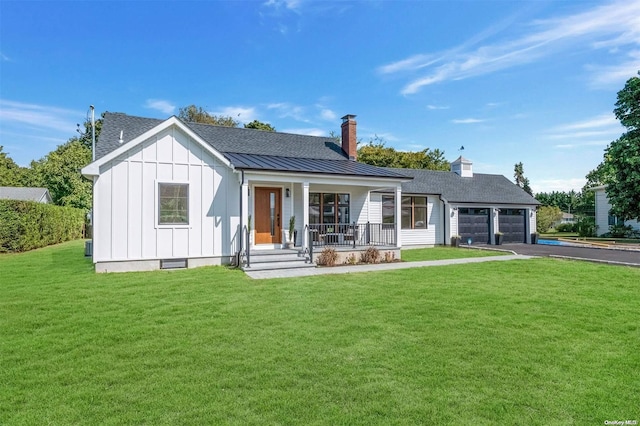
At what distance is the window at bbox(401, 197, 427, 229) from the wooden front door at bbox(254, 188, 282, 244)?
8.27 meters

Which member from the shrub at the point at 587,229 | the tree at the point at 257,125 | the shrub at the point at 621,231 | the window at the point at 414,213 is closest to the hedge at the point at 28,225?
the tree at the point at 257,125

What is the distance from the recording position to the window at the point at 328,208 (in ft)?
48.0

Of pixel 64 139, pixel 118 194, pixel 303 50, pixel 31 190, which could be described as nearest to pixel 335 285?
pixel 118 194

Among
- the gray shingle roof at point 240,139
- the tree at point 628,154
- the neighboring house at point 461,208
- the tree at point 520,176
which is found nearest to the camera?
the gray shingle roof at point 240,139

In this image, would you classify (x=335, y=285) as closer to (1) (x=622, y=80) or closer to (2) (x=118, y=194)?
(2) (x=118, y=194)

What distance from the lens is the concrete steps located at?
35.7 feet

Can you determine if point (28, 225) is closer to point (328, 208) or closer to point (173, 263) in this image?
point (173, 263)

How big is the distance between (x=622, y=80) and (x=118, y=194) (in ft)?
88.2

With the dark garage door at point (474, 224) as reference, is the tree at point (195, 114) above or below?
above

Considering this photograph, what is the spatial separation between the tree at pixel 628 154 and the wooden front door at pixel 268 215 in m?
19.9

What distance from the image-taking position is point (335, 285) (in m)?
8.52

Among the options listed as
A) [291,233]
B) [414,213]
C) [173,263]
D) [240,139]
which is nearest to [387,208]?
[414,213]

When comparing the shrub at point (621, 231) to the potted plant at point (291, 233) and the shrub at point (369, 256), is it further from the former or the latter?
the potted plant at point (291, 233)

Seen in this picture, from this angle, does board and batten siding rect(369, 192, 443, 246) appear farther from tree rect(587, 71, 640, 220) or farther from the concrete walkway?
tree rect(587, 71, 640, 220)
